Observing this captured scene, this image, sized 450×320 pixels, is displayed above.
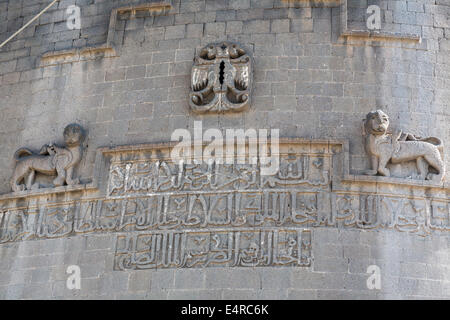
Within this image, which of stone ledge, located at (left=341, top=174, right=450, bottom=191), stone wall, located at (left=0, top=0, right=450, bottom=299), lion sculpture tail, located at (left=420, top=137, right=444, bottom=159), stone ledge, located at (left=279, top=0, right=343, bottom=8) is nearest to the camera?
stone wall, located at (left=0, top=0, right=450, bottom=299)

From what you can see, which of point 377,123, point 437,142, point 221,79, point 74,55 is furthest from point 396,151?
point 74,55

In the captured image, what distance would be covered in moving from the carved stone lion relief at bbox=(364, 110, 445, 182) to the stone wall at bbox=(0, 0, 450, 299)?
17 centimetres

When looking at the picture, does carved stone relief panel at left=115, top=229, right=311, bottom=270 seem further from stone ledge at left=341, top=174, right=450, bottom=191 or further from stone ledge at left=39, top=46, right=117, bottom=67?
stone ledge at left=39, top=46, right=117, bottom=67

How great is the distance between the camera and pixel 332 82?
1123 centimetres

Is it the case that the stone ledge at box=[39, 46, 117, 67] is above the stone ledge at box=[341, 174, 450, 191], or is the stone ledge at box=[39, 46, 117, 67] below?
above

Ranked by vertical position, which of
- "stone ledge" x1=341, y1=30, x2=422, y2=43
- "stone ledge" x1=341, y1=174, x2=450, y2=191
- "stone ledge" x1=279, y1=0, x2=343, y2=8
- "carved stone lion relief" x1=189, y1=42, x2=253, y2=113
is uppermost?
"stone ledge" x1=279, y1=0, x2=343, y2=8

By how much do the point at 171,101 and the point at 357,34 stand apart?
259 centimetres

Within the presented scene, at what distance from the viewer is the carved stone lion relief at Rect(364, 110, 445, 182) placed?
10609mm

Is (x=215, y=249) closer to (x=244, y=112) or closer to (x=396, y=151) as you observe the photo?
(x=244, y=112)

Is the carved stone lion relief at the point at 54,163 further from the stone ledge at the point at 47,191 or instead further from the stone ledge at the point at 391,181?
the stone ledge at the point at 391,181

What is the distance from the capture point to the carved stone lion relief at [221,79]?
11211 mm

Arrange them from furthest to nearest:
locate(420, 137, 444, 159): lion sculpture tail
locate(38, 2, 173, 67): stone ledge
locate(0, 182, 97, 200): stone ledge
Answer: locate(38, 2, 173, 67): stone ledge → locate(0, 182, 97, 200): stone ledge → locate(420, 137, 444, 159): lion sculpture tail

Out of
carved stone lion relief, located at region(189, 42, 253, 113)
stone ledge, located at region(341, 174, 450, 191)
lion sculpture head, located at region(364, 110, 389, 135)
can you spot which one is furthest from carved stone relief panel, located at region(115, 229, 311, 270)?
carved stone lion relief, located at region(189, 42, 253, 113)

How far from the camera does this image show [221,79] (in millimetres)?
11422
